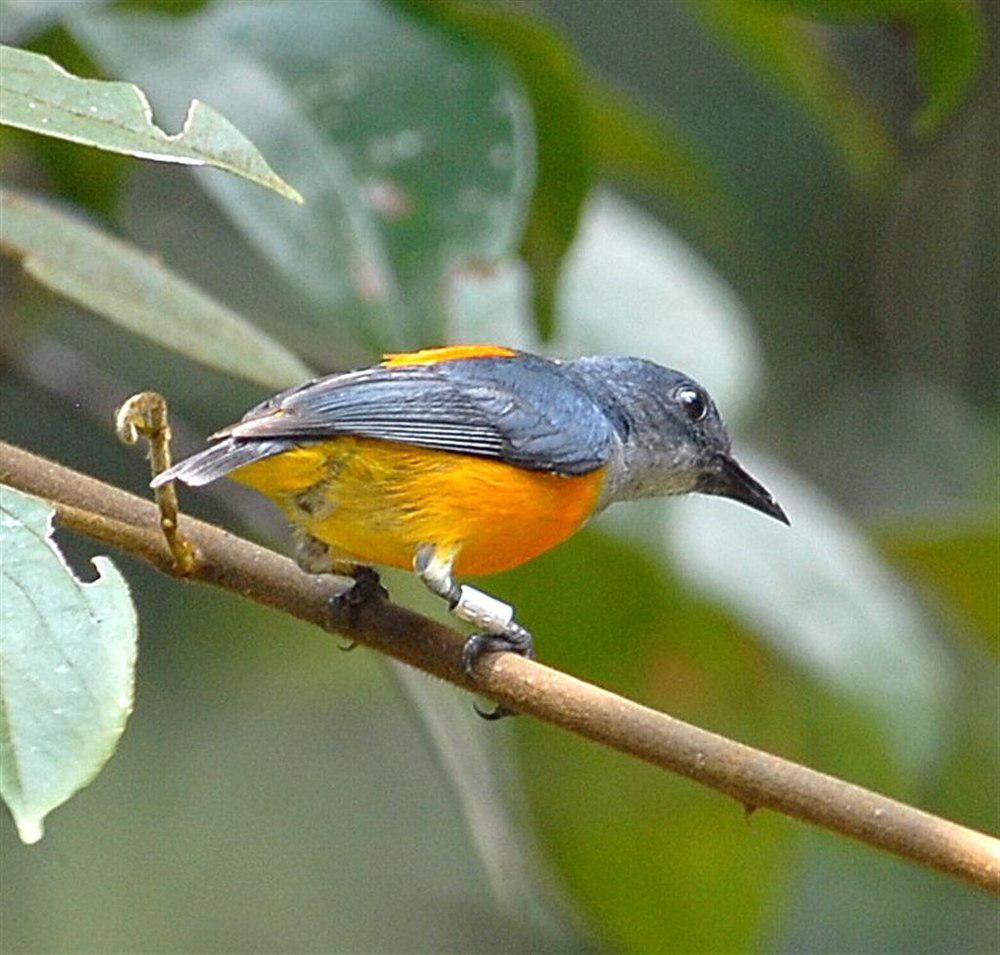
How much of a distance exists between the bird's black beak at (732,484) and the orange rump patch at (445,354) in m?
0.46

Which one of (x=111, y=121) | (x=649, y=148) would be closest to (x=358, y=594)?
(x=111, y=121)

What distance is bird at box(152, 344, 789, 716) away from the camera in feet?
7.86

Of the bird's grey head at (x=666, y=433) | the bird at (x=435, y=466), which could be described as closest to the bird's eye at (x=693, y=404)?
the bird's grey head at (x=666, y=433)

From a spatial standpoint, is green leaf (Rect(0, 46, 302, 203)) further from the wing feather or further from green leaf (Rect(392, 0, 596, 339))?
green leaf (Rect(392, 0, 596, 339))

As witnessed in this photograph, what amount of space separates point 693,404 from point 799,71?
125 centimetres

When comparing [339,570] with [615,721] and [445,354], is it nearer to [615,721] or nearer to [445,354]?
[445,354]

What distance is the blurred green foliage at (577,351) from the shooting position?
120 inches

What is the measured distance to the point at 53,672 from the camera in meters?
1.45

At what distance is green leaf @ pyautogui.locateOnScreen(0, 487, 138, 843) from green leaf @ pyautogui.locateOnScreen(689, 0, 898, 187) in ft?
7.95

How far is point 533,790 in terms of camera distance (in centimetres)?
364

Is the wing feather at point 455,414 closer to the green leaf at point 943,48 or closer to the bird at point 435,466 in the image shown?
the bird at point 435,466

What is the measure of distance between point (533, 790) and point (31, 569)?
220cm

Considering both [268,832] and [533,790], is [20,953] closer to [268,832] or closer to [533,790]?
[268,832]

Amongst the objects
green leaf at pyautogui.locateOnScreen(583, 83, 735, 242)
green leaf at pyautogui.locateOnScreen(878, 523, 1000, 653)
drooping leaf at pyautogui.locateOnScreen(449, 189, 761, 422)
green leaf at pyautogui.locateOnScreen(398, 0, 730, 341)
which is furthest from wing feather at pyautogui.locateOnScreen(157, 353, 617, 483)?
green leaf at pyautogui.locateOnScreen(878, 523, 1000, 653)
